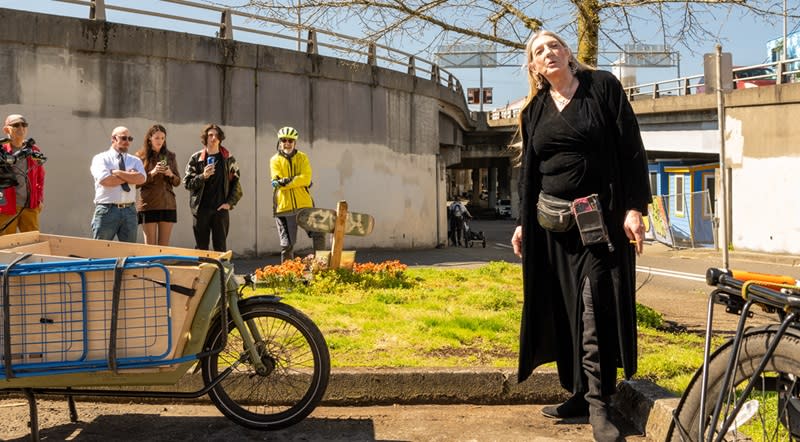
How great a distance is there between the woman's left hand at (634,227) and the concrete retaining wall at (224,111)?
641cm

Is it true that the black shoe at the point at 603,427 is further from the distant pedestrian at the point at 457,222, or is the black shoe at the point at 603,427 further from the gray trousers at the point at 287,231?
the distant pedestrian at the point at 457,222

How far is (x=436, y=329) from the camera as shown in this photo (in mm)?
6531

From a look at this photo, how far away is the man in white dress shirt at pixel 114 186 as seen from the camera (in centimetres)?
795

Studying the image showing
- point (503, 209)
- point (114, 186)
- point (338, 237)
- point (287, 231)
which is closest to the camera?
point (114, 186)

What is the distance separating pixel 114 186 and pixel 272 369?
4.27 m

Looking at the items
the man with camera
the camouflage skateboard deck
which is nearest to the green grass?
the camouflage skateboard deck

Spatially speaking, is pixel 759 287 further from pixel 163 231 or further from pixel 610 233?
pixel 163 231

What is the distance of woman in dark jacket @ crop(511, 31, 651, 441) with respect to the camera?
418cm

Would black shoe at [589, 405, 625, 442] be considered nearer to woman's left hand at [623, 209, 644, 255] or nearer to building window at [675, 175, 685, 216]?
woman's left hand at [623, 209, 644, 255]

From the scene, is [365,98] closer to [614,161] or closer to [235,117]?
[235,117]

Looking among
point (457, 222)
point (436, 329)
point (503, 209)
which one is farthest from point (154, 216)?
point (503, 209)

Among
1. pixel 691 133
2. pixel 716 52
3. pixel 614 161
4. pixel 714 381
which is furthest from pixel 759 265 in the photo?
pixel 714 381

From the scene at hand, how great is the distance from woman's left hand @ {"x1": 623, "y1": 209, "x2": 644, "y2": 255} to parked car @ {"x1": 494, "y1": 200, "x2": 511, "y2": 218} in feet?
209

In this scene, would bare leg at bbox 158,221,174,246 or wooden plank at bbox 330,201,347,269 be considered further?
wooden plank at bbox 330,201,347,269
